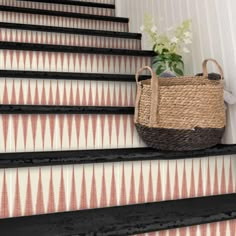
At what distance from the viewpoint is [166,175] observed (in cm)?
117

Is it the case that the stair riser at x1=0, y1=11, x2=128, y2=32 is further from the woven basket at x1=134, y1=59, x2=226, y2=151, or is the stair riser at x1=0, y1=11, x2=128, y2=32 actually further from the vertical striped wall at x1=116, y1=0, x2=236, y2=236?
the woven basket at x1=134, y1=59, x2=226, y2=151

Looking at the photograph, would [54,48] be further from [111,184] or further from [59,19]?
[111,184]

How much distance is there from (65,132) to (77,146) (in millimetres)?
68

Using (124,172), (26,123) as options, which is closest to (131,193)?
(124,172)

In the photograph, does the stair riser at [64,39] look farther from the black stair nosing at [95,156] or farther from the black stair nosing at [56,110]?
the black stair nosing at [95,156]

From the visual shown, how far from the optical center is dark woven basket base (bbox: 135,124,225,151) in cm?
117

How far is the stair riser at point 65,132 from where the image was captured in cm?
125

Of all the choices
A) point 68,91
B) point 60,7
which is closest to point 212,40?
point 68,91

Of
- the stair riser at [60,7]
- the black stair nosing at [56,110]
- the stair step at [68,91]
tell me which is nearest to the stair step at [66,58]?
the stair step at [68,91]

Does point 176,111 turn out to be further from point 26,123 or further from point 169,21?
point 169,21

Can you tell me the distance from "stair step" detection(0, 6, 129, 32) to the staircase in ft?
2.29

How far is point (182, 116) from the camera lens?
1.19 m

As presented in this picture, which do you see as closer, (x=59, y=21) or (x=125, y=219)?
(x=125, y=219)

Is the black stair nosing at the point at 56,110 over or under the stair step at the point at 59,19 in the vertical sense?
under
